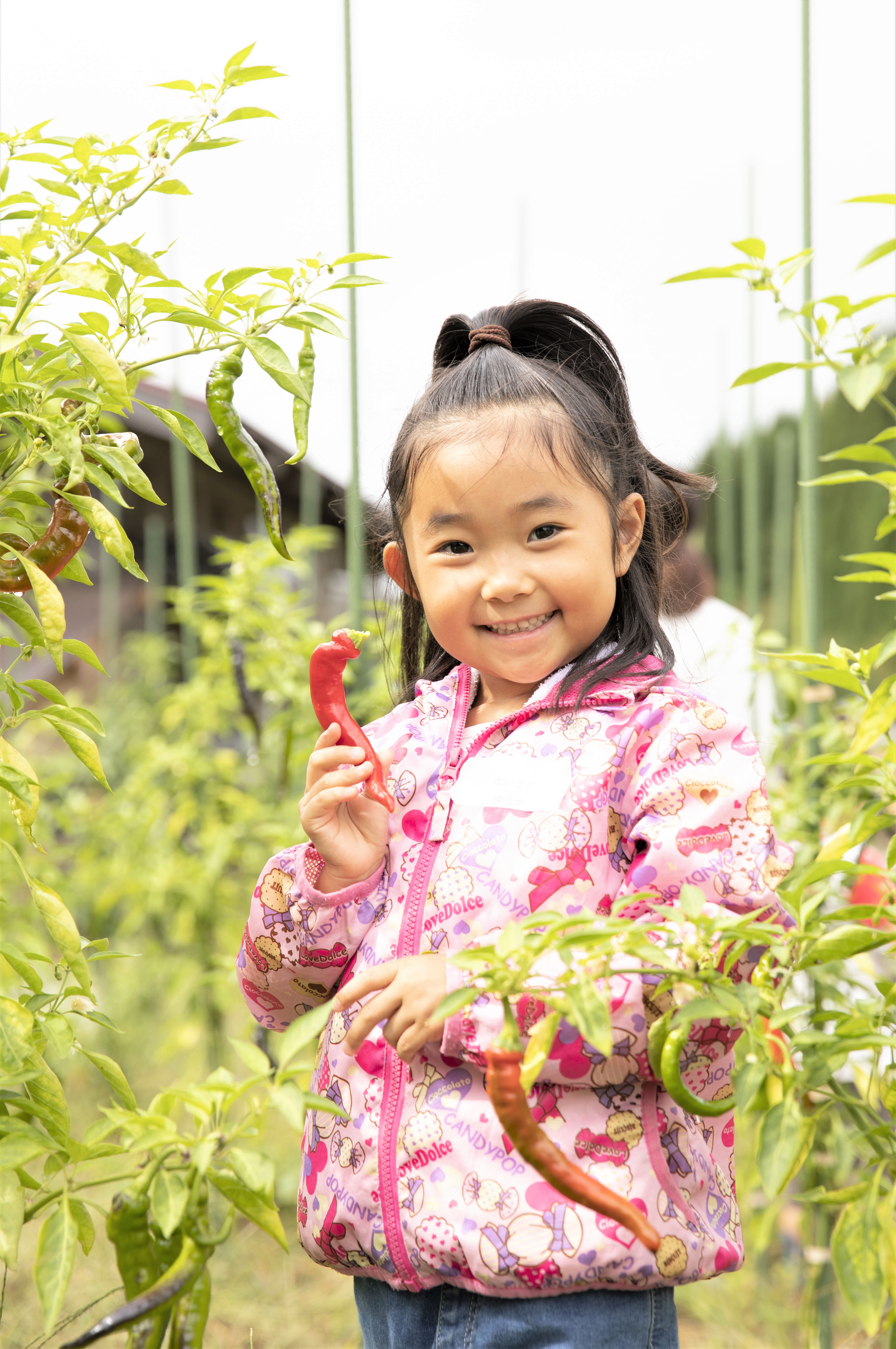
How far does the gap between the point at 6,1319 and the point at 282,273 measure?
224 centimetres

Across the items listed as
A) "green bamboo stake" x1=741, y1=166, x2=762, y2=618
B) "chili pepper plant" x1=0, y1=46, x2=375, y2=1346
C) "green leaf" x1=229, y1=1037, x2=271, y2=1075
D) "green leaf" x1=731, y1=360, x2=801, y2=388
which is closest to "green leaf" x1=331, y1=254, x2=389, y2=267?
"chili pepper plant" x1=0, y1=46, x2=375, y2=1346

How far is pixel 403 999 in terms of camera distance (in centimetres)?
115

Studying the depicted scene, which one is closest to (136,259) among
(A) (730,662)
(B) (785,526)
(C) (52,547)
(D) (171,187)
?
(D) (171,187)

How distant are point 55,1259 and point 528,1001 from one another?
438mm

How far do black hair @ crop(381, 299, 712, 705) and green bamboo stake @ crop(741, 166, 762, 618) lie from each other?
1374 millimetres

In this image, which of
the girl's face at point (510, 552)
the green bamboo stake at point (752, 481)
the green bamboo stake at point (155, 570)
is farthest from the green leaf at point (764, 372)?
the green bamboo stake at point (155, 570)

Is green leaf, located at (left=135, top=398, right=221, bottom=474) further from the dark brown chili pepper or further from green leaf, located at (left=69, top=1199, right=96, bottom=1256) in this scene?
green leaf, located at (left=69, top=1199, right=96, bottom=1256)

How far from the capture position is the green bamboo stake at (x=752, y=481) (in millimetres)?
2914

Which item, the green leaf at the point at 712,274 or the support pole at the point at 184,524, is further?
the support pole at the point at 184,524

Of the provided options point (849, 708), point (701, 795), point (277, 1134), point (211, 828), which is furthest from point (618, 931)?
point (277, 1134)

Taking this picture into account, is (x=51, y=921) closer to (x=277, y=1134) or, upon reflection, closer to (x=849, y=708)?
(x=849, y=708)

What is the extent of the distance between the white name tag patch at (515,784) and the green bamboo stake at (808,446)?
2.79 ft

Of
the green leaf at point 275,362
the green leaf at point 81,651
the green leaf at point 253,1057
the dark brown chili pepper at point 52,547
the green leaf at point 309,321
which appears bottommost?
the green leaf at point 253,1057

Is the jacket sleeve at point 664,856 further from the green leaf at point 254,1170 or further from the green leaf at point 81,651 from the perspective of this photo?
the green leaf at point 81,651
